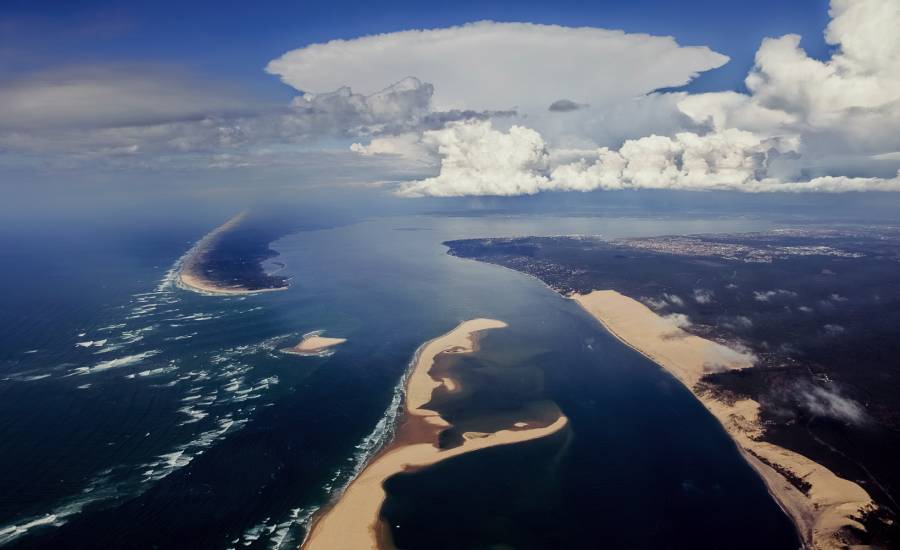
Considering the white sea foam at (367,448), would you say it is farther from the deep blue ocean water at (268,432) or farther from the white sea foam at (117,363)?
the white sea foam at (117,363)

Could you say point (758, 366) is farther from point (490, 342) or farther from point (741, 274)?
point (741, 274)

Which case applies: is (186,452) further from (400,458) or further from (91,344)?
(91,344)

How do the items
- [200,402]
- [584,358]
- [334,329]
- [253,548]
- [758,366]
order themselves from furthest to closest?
[334,329] → [584,358] → [758,366] → [200,402] → [253,548]

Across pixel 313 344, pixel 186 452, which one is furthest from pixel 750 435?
pixel 313 344

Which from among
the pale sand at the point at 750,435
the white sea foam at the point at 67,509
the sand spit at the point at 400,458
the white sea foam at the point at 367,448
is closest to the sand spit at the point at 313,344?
the sand spit at the point at 400,458

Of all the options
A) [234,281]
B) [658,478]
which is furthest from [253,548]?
[234,281]

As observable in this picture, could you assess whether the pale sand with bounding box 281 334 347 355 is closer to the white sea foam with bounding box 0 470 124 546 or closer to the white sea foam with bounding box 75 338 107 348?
the white sea foam with bounding box 75 338 107 348
